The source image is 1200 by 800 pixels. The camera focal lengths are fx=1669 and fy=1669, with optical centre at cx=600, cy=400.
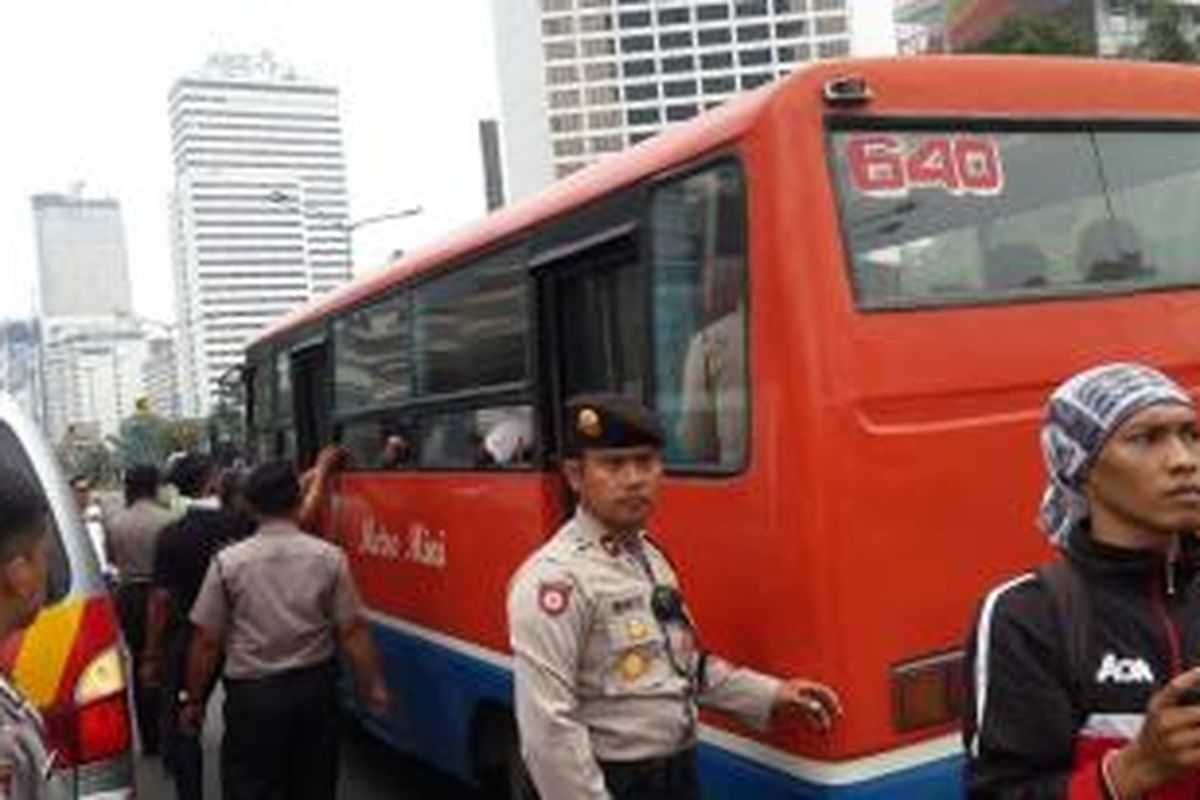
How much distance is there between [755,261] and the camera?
4.32 m

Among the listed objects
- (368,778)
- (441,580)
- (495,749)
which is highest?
(441,580)

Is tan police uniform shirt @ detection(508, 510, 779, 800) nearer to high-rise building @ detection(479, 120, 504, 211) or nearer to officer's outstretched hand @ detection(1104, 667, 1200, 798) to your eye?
officer's outstretched hand @ detection(1104, 667, 1200, 798)

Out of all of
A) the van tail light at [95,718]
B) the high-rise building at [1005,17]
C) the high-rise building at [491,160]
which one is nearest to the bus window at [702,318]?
the van tail light at [95,718]

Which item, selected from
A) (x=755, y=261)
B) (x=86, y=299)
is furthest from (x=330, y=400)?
(x=86, y=299)

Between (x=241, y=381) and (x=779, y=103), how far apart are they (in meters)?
8.15

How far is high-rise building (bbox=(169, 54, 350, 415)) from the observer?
60.2 m

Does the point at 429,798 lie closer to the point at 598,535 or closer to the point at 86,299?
the point at 598,535

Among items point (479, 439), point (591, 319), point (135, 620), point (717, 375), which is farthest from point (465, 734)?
point (135, 620)

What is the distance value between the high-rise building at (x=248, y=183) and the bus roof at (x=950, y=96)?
55.1 metres

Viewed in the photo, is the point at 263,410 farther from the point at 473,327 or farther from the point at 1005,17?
the point at 1005,17

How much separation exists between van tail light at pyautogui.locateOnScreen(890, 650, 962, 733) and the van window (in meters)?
2.28

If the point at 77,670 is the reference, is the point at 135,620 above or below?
below

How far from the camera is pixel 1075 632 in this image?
237 centimetres

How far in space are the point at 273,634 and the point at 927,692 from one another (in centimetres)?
273
